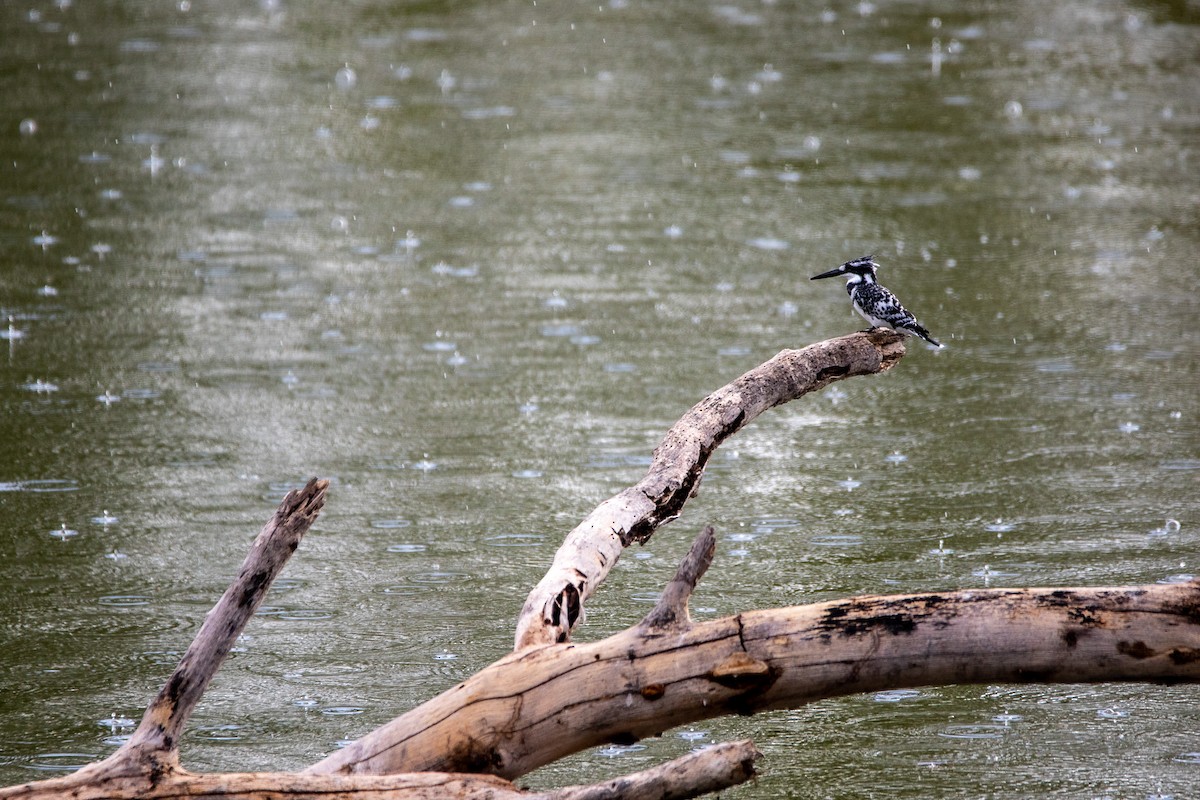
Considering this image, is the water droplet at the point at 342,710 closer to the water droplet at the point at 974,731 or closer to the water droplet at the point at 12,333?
the water droplet at the point at 974,731

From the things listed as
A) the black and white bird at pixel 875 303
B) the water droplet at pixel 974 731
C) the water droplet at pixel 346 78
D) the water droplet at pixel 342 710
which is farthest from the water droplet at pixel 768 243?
the water droplet at pixel 342 710

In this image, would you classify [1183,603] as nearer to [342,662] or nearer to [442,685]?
[442,685]

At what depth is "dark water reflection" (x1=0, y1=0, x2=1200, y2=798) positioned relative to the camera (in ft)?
16.6

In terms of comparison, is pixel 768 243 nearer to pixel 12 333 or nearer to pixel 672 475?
pixel 12 333

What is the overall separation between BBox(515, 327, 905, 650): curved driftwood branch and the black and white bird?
0.19 meters

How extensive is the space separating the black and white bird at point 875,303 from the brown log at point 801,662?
1.88m

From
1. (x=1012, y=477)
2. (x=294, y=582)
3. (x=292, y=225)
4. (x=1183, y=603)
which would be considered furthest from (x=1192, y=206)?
(x=1183, y=603)

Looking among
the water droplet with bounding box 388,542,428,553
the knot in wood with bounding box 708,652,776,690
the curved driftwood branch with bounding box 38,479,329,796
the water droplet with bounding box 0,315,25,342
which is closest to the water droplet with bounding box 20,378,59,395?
the water droplet with bounding box 0,315,25,342

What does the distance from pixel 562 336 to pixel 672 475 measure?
4.21 metres

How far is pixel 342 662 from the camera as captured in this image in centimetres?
515

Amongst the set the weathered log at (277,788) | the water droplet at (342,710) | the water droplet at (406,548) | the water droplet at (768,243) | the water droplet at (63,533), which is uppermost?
the water droplet at (768,243)

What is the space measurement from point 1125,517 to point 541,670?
357 centimetres

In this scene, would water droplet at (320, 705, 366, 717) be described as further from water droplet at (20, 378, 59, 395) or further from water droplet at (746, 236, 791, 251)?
water droplet at (746, 236, 791, 251)

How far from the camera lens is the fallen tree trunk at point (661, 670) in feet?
10.5
